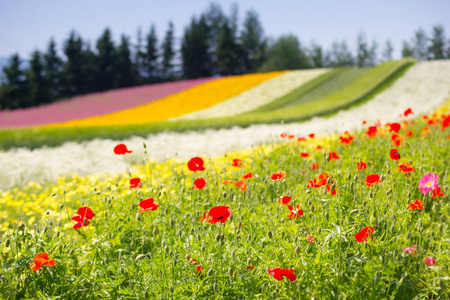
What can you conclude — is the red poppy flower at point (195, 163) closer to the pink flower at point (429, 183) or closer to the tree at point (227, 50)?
the pink flower at point (429, 183)

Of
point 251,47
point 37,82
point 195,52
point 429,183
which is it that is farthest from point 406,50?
point 429,183

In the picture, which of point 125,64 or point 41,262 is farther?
point 125,64

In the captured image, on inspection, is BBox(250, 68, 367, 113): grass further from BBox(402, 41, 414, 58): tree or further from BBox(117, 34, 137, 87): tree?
BBox(402, 41, 414, 58): tree

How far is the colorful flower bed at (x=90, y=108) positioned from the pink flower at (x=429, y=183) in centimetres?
2354

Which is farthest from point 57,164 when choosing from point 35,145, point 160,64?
point 160,64

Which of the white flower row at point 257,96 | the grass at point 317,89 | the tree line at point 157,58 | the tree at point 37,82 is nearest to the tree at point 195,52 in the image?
the tree line at point 157,58

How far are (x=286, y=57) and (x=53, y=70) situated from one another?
4751 cm

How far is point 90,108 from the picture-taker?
2814 centimetres

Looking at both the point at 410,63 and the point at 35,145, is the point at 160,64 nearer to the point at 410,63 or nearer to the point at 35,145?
the point at 410,63

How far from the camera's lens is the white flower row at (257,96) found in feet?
70.4

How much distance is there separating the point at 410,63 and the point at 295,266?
1243 inches

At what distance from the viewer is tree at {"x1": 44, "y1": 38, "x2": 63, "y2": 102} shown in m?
39.0

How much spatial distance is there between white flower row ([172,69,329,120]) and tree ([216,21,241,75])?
842 inches

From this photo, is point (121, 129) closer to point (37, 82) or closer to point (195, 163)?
point (195, 163)
